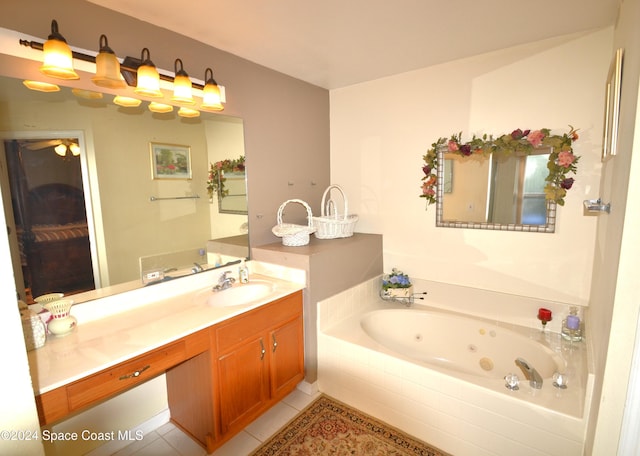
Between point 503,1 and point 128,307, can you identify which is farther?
point 128,307

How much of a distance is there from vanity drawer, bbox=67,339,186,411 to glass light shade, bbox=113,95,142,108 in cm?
133

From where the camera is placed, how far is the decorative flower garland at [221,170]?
2.25m

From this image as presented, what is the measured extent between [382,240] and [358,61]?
1.52 metres

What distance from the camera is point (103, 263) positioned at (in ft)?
5.66

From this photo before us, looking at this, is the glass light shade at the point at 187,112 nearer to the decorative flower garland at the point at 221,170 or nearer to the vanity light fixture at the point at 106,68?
the decorative flower garland at the point at 221,170

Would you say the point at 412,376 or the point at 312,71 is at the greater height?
the point at 312,71

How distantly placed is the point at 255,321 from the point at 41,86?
63.2 inches

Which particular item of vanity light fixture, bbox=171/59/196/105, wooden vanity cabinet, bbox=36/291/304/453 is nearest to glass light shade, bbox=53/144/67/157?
vanity light fixture, bbox=171/59/196/105

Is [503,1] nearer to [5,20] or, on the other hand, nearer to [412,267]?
[412,267]

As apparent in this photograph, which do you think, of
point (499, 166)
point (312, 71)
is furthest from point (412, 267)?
point (312, 71)

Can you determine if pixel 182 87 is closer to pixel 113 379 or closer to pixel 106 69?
pixel 106 69

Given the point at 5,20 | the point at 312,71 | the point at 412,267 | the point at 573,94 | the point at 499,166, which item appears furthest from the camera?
the point at 412,267

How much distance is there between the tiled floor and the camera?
6.00 ft

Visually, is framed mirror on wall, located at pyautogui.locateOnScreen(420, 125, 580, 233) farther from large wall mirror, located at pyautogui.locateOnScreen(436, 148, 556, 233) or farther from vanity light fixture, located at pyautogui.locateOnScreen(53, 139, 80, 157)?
vanity light fixture, located at pyautogui.locateOnScreen(53, 139, 80, 157)
